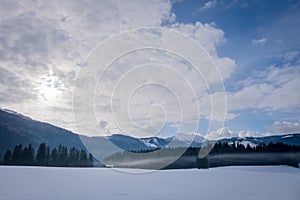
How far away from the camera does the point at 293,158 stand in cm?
8688

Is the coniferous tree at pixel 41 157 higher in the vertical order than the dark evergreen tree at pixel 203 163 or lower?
higher

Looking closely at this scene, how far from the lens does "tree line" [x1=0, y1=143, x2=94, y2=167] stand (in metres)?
65.6

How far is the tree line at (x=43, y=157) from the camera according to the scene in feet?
215

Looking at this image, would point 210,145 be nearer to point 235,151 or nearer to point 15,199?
point 235,151

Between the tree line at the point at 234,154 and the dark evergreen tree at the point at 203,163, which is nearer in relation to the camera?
the dark evergreen tree at the point at 203,163

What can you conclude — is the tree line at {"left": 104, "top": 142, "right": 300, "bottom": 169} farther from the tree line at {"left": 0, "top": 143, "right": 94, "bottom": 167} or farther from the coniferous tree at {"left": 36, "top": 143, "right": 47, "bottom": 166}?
the coniferous tree at {"left": 36, "top": 143, "right": 47, "bottom": 166}

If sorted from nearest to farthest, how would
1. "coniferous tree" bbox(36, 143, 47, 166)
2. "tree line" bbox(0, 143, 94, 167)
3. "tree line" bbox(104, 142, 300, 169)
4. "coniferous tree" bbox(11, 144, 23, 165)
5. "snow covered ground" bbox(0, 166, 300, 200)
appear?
"snow covered ground" bbox(0, 166, 300, 200) < "coniferous tree" bbox(11, 144, 23, 165) < "tree line" bbox(0, 143, 94, 167) < "coniferous tree" bbox(36, 143, 47, 166) < "tree line" bbox(104, 142, 300, 169)

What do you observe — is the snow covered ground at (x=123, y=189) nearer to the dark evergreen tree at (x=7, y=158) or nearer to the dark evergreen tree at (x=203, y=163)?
the dark evergreen tree at (x=203, y=163)

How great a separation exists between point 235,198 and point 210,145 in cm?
7468

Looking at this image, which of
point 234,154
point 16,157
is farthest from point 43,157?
point 234,154

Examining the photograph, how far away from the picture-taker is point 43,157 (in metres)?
69.4

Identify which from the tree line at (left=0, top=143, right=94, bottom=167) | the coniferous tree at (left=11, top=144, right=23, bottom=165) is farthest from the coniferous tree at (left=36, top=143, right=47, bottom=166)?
the coniferous tree at (left=11, top=144, right=23, bottom=165)

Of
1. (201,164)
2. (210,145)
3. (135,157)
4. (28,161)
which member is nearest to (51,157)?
(28,161)

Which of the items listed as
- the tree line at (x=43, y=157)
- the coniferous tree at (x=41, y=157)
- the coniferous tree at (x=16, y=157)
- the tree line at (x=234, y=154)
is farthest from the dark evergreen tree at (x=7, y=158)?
the tree line at (x=234, y=154)
